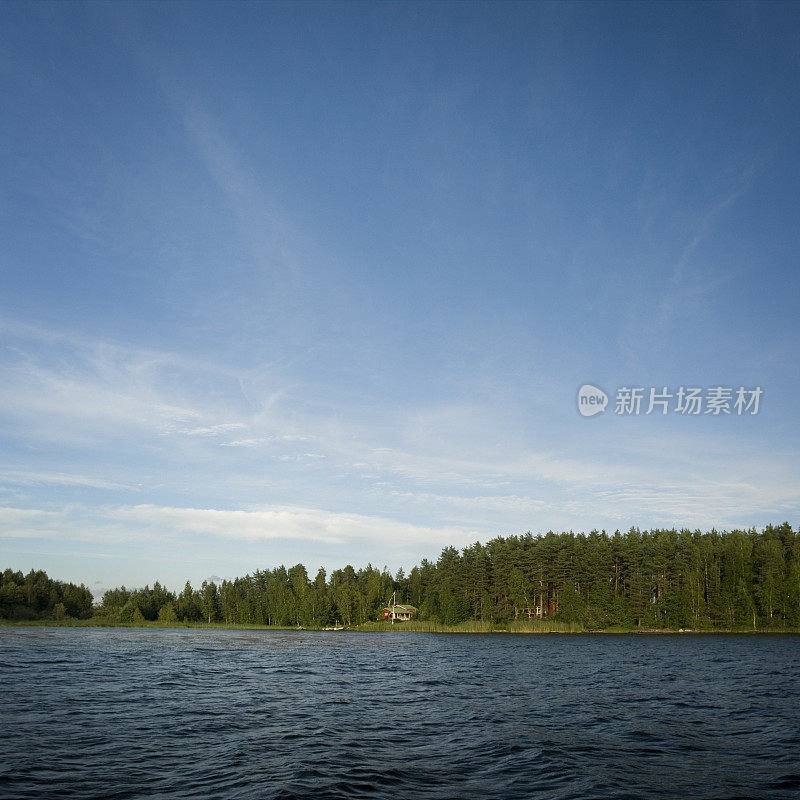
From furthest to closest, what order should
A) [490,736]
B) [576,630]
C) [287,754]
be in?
[576,630], [490,736], [287,754]

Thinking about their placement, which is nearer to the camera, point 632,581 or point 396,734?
point 396,734

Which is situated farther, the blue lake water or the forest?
the forest

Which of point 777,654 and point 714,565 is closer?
point 777,654

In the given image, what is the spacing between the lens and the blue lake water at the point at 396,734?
1894 centimetres

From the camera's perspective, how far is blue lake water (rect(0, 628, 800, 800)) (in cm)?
1894

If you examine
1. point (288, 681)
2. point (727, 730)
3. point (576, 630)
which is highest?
point (727, 730)

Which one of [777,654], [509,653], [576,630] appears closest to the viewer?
[777,654]

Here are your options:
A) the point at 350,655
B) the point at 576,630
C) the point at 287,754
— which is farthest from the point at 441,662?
the point at 576,630

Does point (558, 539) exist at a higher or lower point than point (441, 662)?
higher

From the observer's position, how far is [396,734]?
1071 inches

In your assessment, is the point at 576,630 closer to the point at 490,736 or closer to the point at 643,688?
the point at 643,688

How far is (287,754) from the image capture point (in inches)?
904

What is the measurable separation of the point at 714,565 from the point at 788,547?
2327 cm

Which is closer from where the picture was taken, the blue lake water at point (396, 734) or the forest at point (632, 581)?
the blue lake water at point (396, 734)
